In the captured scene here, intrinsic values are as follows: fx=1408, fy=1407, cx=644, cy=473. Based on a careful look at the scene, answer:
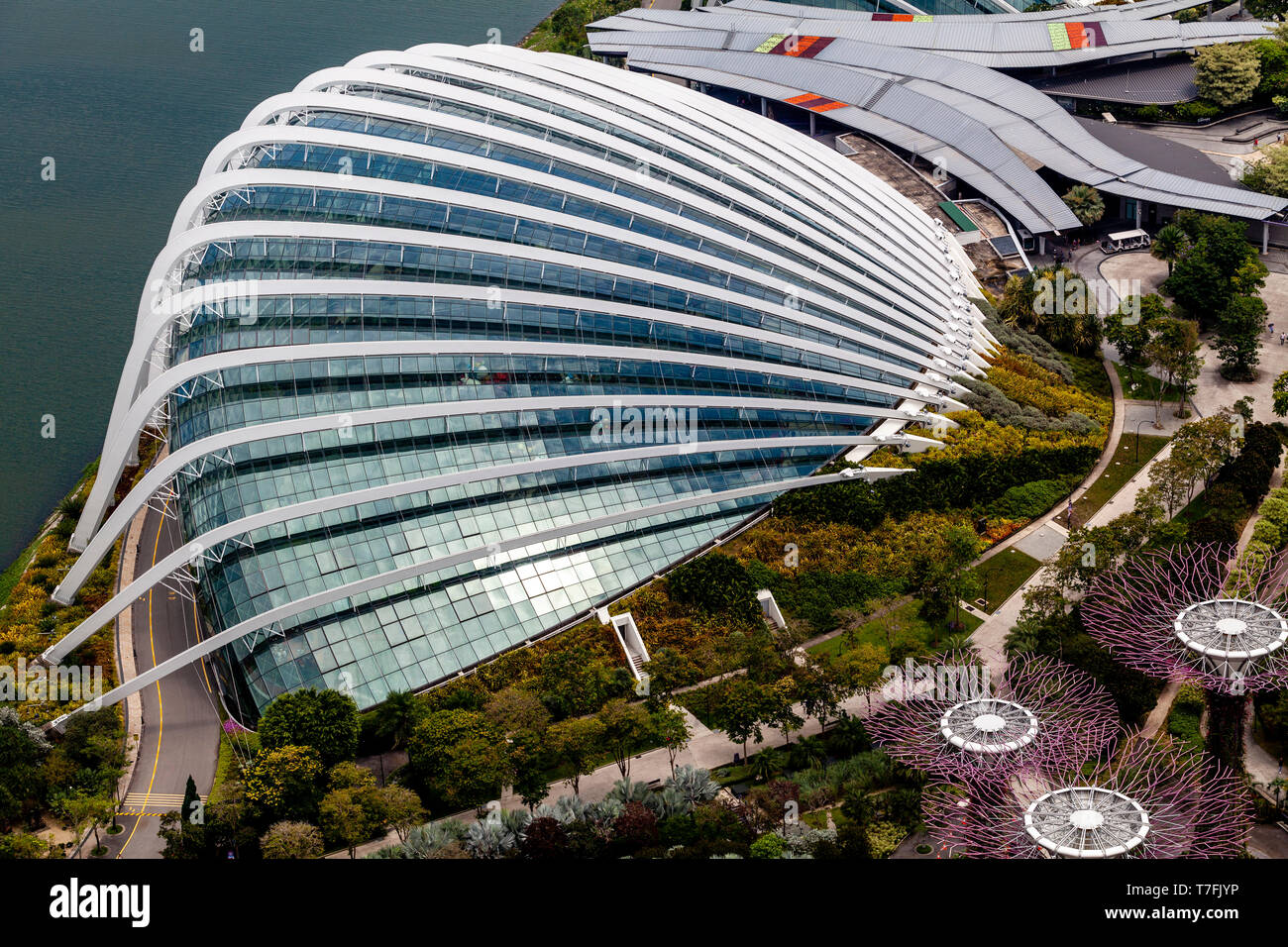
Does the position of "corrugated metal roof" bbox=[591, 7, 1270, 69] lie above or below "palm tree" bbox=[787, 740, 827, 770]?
above

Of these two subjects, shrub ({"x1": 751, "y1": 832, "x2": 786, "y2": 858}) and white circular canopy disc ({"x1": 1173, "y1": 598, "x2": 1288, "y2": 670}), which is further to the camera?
white circular canopy disc ({"x1": 1173, "y1": 598, "x2": 1288, "y2": 670})

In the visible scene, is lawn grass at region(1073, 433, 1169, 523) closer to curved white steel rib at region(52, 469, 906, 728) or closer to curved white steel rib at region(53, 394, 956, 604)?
curved white steel rib at region(53, 394, 956, 604)

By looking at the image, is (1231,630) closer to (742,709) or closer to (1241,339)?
(742,709)

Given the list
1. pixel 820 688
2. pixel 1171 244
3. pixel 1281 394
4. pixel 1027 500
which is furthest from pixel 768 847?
pixel 1171 244

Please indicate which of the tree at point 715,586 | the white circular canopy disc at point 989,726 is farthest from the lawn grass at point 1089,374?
the white circular canopy disc at point 989,726

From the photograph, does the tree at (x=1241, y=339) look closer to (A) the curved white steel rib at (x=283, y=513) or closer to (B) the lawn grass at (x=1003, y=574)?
(B) the lawn grass at (x=1003, y=574)

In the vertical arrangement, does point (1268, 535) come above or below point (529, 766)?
A: above

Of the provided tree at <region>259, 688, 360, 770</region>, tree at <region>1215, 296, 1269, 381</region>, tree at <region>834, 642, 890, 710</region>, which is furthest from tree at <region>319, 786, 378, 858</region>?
tree at <region>1215, 296, 1269, 381</region>
